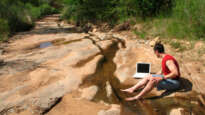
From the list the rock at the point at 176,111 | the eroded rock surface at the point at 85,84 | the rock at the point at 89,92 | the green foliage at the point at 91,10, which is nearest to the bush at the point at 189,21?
the eroded rock surface at the point at 85,84

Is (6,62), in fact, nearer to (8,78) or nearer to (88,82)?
(8,78)

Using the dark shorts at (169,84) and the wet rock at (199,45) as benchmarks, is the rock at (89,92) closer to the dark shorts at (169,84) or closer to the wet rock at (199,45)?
the dark shorts at (169,84)

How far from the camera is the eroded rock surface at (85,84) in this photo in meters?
3.34

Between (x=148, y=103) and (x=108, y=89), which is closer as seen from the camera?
(x=148, y=103)

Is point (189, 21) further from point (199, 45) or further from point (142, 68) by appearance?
point (142, 68)

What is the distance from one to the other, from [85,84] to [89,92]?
0.46 meters

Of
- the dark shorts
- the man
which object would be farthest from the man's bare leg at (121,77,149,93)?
the dark shorts

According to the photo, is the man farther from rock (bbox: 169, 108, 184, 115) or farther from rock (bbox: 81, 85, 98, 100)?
rock (bbox: 81, 85, 98, 100)

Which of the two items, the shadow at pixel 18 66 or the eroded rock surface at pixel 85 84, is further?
the shadow at pixel 18 66

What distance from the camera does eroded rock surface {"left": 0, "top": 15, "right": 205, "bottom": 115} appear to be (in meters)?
3.34

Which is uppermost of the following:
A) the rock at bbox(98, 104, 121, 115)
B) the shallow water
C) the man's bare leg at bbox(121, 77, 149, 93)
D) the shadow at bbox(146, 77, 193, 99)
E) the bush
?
the bush

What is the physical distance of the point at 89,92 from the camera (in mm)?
3988

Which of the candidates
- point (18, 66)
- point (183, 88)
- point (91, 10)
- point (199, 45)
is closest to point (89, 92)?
point (183, 88)

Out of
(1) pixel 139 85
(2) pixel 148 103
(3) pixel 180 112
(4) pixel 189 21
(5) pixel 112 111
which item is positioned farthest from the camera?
(4) pixel 189 21
